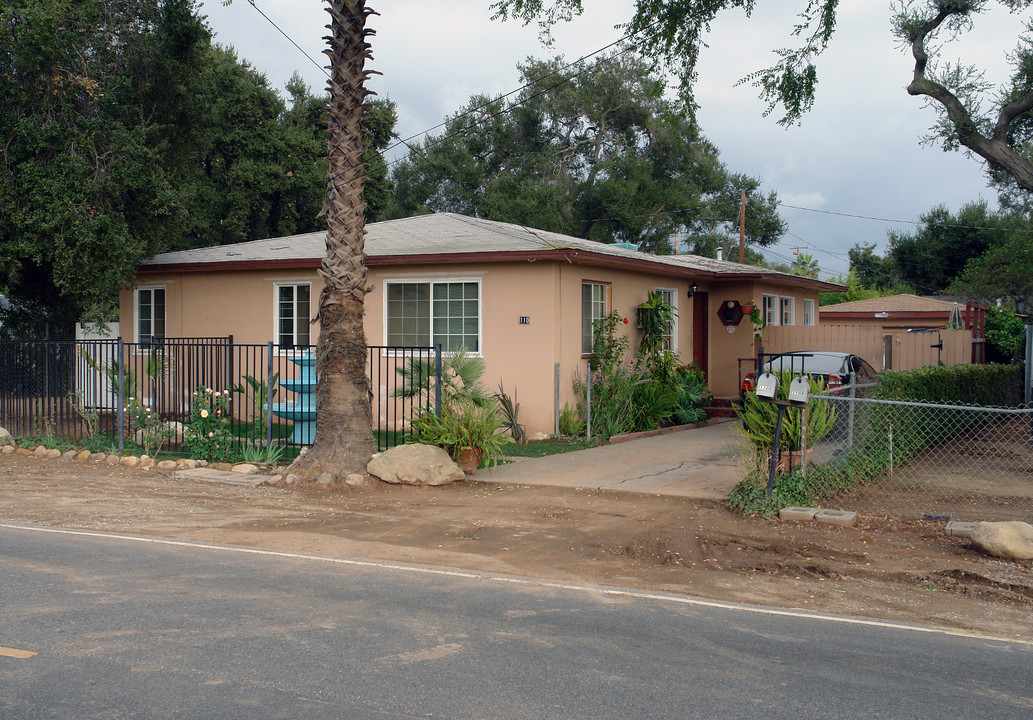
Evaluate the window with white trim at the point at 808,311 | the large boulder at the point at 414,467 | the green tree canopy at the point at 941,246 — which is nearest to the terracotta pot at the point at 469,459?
the large boulder at the point at 414,467

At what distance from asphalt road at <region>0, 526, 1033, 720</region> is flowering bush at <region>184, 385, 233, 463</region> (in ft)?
19.5

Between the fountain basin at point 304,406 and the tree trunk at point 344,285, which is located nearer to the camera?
the tree trunk at point 344,285

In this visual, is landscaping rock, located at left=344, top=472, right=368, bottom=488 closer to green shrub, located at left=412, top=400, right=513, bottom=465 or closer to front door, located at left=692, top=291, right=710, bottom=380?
green shrub, located at left=412, top=400, right=513, bottom=465

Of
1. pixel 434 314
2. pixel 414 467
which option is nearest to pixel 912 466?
pixel 414 467

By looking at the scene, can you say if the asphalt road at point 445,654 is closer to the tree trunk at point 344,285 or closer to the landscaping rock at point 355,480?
the landscaping rock at point 355,480

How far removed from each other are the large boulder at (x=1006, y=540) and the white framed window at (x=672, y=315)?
11.1m

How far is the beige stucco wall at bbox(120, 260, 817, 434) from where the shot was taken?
51.3 ft

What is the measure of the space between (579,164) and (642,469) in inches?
1341

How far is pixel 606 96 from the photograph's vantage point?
43875 millimetres

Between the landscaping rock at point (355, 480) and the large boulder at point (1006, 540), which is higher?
the landscaping rock at point (355, 480)

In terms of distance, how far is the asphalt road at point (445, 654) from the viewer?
4484 millimetres

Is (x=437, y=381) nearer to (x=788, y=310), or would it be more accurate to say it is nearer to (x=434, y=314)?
(x=434, y=314)

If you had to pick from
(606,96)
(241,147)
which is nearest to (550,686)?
(241,147)

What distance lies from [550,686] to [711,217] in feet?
140
